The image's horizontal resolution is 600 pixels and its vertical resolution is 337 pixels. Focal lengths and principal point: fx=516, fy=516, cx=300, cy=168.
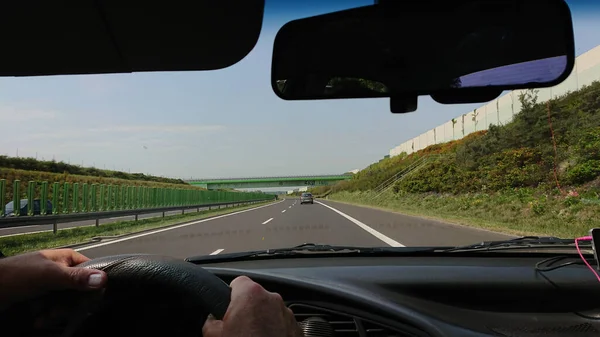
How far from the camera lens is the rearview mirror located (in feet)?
7.97

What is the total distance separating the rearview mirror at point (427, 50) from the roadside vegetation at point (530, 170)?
9.09 metres

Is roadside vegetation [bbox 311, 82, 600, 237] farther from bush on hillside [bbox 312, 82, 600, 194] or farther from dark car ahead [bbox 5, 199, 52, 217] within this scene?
dark car ahead [bbox 5, 199, 52, 217]

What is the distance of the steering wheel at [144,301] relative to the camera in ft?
5.59

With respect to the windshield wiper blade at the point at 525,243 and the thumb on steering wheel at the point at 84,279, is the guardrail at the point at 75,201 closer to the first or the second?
the windshield wiper blade at the point at 525,243

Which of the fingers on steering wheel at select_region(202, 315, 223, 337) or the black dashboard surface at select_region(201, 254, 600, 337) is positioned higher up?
the fingers on steering wheel at select_region(202, 315, 223, 337)

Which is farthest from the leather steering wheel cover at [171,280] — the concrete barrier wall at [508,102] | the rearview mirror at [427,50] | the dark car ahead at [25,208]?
the dark car ahead at [25,208]

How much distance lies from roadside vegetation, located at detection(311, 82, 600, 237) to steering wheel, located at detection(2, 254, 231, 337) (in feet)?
33.4

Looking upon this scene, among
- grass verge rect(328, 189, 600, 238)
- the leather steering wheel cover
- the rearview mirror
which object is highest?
the rearview mirror

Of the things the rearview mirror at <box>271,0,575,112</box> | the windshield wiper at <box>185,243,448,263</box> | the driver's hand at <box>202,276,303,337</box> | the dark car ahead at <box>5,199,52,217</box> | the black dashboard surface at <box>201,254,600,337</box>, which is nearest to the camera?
the driver's hand at <box>202,276,303,337</box>

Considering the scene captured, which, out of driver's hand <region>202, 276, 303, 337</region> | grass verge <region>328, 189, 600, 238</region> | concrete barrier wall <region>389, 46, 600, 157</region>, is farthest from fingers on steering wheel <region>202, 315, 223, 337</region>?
grass verge <region>328, 189, 600, 238</region>

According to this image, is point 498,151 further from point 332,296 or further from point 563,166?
point 332,296

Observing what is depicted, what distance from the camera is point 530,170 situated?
70.6 feet

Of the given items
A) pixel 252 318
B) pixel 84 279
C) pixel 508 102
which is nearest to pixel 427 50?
pixel 252 318

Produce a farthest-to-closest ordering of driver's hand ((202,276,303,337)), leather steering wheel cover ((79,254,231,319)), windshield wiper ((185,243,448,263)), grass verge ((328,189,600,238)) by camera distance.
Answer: grass verge ((328,189,600,238))
windshield wiper ((185,243,448,263))
leather steering wheel cover ((79,254,231,319))
driver's hand ((202,276,303,337))
